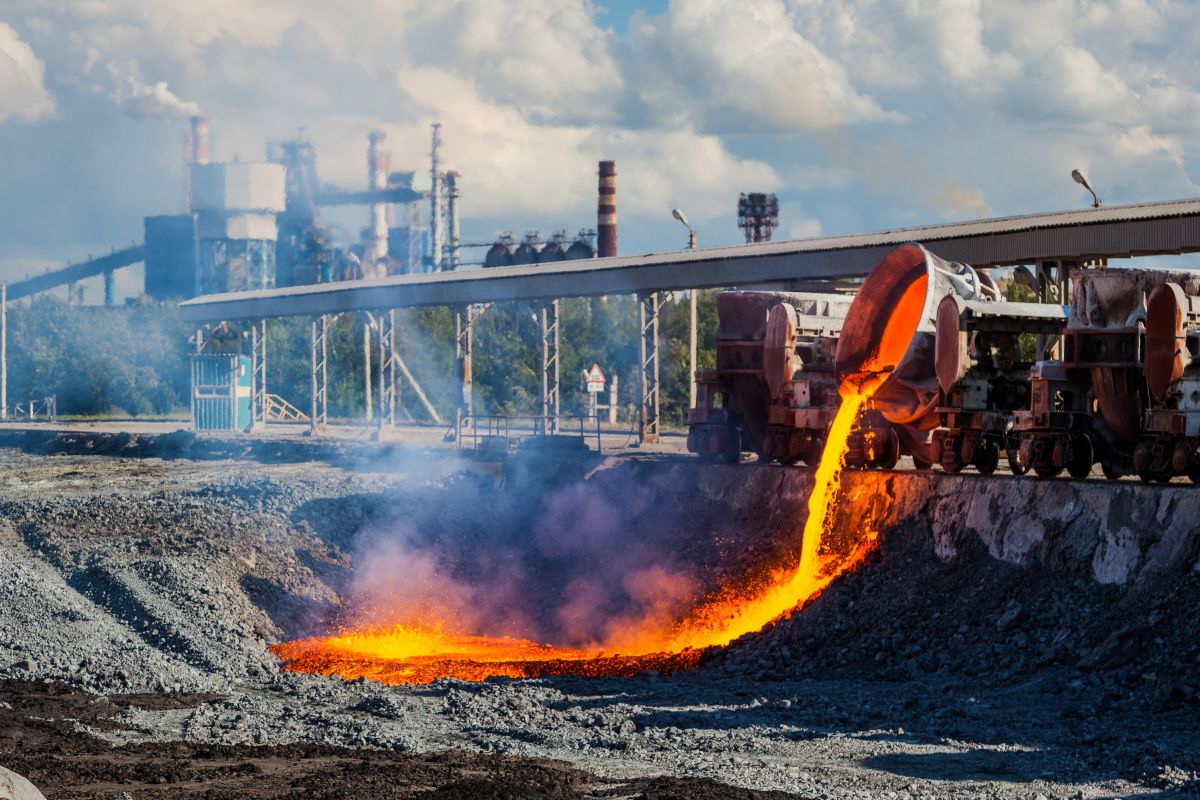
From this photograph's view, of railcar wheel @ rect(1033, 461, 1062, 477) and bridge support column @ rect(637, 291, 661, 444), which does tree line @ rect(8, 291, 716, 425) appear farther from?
railcar wheel @ rect(1033, 461, 1062, 477)

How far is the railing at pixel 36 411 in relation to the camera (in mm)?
68625

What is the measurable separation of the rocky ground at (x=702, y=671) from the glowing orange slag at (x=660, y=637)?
0.60m

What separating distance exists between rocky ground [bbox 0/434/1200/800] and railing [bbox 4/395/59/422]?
4005 cm

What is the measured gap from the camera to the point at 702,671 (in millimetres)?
21031

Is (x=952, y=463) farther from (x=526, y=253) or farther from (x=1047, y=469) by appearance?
(x=526, y=253)

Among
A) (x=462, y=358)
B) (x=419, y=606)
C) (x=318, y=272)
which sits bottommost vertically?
(x=419, y=606)

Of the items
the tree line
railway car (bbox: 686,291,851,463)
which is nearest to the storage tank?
the tree line

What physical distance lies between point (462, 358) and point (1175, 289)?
25.5 meters

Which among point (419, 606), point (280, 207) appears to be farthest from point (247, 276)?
point (419, 606)

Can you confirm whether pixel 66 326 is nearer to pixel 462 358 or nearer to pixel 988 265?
pixel 462 358

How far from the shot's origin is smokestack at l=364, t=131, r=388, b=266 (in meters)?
90.1

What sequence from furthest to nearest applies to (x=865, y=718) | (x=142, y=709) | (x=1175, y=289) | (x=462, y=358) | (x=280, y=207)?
(x=280, y=207)
(x=462, y=358)
(x=1175, y=289)
(x=142, y=709)
(x=865, y=718)

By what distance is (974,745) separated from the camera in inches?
637

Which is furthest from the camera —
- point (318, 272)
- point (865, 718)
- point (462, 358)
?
point (318, 272)
